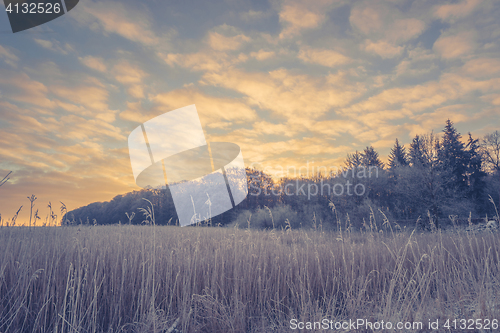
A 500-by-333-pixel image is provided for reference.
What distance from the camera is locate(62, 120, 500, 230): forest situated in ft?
68.5

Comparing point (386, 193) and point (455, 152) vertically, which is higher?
point (455, 152)

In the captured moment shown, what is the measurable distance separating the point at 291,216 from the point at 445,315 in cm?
2314

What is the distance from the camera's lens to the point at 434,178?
67.5 ft

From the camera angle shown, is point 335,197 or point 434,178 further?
point 335,197

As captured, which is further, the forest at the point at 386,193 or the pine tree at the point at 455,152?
the pine tree at the point at 455,152

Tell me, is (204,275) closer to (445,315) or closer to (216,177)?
(445,315)

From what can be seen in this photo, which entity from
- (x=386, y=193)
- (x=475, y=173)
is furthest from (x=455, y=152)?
(x=386, y=193)

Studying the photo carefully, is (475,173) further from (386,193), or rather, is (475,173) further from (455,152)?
(386,193)

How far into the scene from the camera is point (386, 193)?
27.9 m

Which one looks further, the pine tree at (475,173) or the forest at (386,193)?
the pine tree at (475,173)

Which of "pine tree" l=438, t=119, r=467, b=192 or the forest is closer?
the forest

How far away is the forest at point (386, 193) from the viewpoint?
68.5 feet

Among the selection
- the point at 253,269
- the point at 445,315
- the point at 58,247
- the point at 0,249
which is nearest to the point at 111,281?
the point at 58,247

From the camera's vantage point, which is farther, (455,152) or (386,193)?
(455,152)
